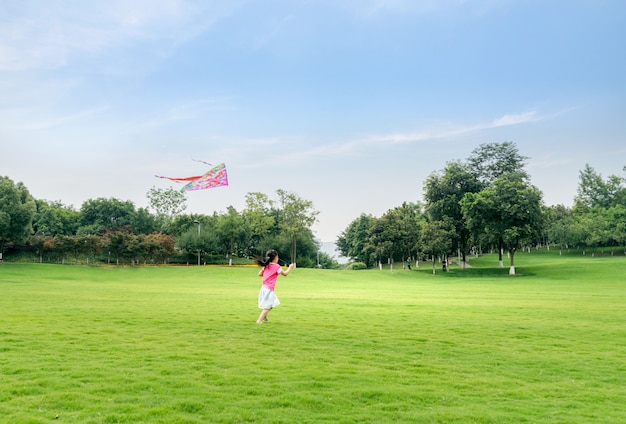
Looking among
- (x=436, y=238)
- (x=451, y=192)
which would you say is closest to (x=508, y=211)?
(x=436, y=238)

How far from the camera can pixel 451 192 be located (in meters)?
71.3

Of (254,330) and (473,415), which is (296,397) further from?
(254,330)

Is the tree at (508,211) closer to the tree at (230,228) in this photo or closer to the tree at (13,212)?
the tree at (230,228)

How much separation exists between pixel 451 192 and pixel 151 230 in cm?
6336

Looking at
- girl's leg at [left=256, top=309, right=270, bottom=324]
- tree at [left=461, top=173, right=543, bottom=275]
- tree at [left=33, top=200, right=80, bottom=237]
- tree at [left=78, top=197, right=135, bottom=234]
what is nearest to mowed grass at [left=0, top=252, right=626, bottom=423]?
girl's leg at [left=256, top=309, right=270, bottom=324]

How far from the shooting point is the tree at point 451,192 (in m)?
69.8

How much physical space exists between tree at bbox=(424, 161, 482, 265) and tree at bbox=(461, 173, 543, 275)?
24.5 feet

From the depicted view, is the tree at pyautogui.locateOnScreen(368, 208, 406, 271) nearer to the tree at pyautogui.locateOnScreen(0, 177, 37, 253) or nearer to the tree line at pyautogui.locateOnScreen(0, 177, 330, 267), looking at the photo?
the tree line at pyautogui.locateOnScreen(0, 177, 330, 267)

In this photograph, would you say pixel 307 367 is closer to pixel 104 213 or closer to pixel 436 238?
pixel 436 238

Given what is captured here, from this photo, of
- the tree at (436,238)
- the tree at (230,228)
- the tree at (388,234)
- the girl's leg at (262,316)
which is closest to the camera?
the girl's leg at (262,316)

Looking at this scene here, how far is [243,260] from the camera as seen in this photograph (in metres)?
93.8

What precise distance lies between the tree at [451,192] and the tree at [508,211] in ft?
24.5

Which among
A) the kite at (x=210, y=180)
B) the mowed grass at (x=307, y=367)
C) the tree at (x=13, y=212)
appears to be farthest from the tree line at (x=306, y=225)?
the mowed grass at (x=307, y=367)

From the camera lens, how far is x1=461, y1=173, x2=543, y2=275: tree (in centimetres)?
5825
